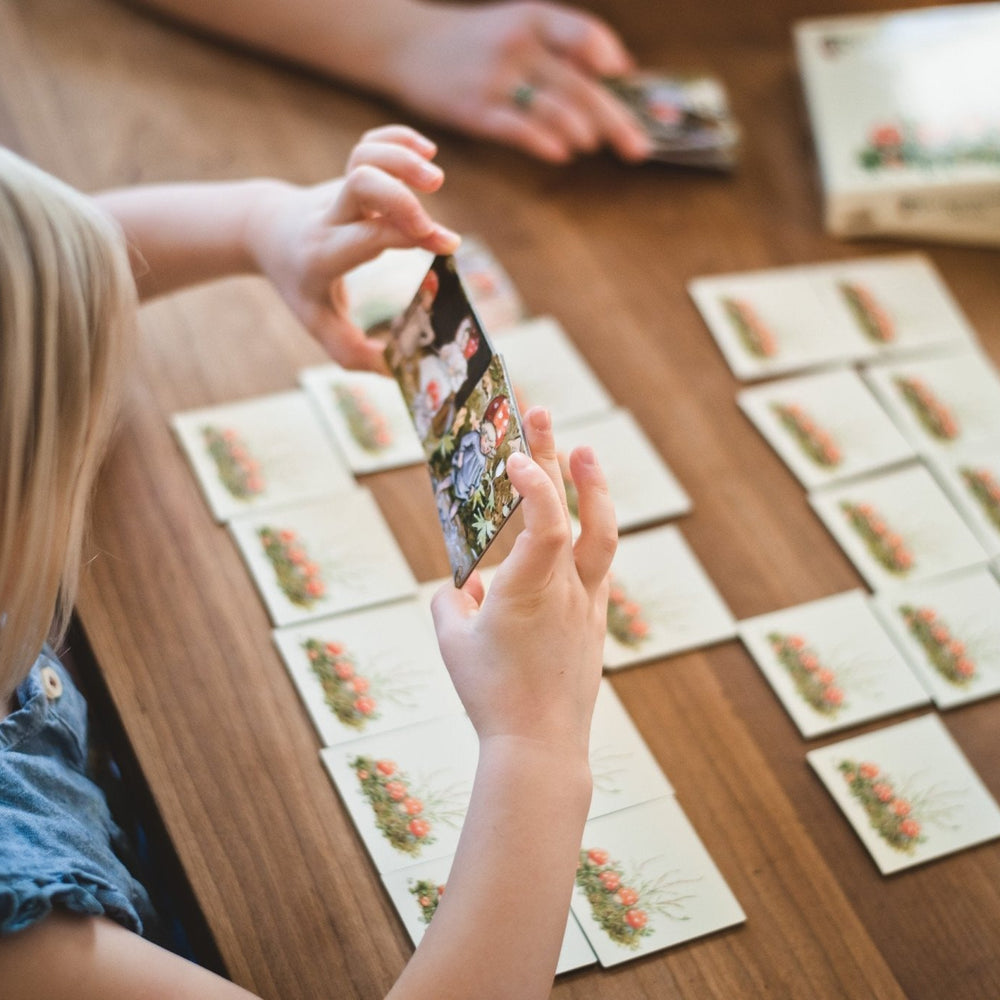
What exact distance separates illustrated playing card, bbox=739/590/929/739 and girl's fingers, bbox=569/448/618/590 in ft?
0.86

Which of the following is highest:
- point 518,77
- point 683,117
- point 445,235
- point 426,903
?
point 518,77

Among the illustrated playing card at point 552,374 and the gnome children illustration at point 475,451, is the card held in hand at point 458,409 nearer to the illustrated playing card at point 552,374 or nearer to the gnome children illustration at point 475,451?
the gnome children illustration at point 475,451

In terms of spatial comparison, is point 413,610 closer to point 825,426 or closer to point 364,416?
point 364,416

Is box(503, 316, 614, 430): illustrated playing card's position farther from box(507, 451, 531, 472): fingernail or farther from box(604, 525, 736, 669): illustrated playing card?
box(507, 451, 531, 472): fingernail

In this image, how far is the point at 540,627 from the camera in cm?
77

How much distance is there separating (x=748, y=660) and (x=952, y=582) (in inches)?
8.7

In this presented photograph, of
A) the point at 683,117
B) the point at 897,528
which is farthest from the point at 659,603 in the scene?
the point at 683,117

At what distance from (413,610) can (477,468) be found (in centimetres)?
19

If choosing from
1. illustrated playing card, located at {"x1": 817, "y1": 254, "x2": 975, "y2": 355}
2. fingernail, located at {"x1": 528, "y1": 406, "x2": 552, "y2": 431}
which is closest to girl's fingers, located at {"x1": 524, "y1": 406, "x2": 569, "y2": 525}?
fingernail, located at {"x1": 528, "y1": 406, "x2": 552, "y2": 431}

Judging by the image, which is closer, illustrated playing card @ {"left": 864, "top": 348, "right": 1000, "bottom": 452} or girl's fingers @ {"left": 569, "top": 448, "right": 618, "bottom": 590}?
girl's fingers @ {"left": 569, "top": 448, "right": 618, "bottom": 590}

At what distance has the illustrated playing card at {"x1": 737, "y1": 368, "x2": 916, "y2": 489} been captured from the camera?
3.79ft

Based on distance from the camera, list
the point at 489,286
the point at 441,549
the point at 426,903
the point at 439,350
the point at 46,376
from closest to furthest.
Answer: the point at 46,376 → the point at 426,903 → the point at 439,350 → the point at 441,549 → the point at 489,286

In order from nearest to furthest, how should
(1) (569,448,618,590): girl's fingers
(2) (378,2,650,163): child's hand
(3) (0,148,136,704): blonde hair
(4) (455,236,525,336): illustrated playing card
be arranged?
(3) (0,148,136,704): blonde hair < (1) (569,448,618,590): girl's fingers < (4) (455,236,525,336): illustrated playing card < (2) (378,2,650,163): child's hand

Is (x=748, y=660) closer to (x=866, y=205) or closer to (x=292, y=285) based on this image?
(x=292, y=285)
